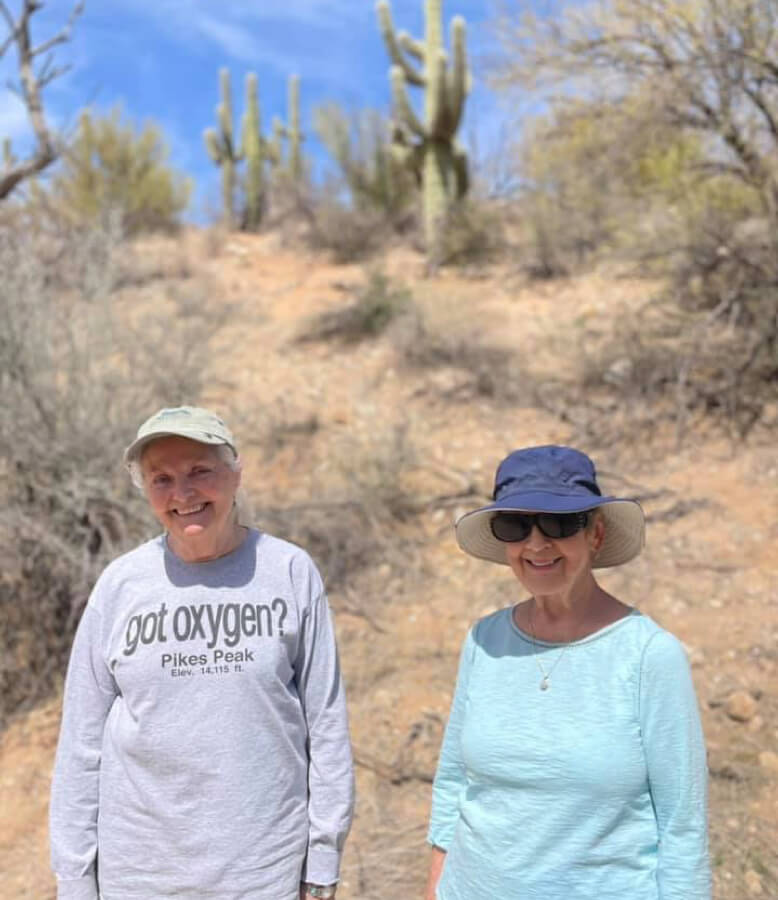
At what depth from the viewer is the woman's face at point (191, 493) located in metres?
1.93

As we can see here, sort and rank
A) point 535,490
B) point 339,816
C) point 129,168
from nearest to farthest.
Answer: point 535,490 < point 339,816 < point 129,168

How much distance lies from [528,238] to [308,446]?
6.64 meters

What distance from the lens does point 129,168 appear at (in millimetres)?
A: 18297

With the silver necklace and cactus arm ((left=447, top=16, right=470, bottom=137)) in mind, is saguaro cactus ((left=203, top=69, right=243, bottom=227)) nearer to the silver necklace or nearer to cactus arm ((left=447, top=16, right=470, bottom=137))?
cactus arm ((left=447, top=16, right=470, bottom=137))

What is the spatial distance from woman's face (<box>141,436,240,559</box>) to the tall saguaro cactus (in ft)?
37.2

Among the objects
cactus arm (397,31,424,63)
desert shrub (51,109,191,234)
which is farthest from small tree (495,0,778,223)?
desert shrub (51,109,191,234)

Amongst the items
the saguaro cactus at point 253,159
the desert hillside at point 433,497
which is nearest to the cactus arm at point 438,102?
the desert hillside at point 433,497

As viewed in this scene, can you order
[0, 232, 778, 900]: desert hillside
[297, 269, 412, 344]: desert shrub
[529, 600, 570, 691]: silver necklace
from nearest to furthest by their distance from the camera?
[529, 600, 570, 691]: silver necklace, [0, 232, 778, 900]: desert hillside, [297, 269, 412, 344]: desert shrub

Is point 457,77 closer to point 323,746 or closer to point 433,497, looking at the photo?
point 433,497

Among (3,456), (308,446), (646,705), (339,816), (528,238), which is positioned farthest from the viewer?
(528,238)

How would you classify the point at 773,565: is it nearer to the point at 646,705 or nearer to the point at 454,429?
the point at 454,429

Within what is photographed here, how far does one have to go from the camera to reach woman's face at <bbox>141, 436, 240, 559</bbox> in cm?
193

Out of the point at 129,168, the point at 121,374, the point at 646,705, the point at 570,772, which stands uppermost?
the point at 129,168

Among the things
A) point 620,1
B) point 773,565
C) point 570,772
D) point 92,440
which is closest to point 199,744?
point 570,772
